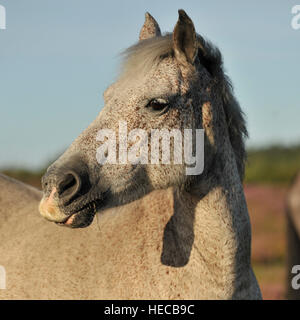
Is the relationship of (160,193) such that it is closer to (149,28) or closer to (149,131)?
(149,131)

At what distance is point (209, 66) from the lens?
4.71 m

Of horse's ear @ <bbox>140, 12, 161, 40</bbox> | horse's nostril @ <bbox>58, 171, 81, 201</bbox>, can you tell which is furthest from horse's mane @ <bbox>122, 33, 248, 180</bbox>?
horse's nostril @ <bbox>58, 171, 81, 201</bbox>

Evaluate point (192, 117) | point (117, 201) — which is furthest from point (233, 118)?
point (117, 201)

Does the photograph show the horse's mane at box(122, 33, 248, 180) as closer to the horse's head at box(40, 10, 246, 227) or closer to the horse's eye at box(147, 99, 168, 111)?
the horse's head at box(40, 10, 246, 227)

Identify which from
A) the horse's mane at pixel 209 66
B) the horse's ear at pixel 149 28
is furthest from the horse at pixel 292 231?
the horse's ear at pixel 149 28

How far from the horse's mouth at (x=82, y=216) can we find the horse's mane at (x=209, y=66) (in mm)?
1144

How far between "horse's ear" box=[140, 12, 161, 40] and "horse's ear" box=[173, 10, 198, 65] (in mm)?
861

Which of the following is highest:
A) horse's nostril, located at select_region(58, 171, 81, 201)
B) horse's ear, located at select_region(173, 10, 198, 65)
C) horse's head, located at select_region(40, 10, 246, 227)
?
horse's ear, located at select_region(173, 10, 198, 65)

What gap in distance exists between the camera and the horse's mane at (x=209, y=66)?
14.7 feet

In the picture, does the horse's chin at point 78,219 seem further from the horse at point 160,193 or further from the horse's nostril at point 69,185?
the horse's nostril at point 69,185

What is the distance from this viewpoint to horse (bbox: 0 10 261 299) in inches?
162

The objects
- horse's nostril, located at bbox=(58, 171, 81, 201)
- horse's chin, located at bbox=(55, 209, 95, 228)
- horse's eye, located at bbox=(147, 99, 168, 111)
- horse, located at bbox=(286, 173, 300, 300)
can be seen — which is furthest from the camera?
horse, located at bbox=(286, 173, 300, 300)

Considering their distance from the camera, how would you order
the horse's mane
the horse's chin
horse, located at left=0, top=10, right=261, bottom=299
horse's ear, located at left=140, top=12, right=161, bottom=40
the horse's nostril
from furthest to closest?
1. horse's ear, located at left=140, top=12, right=161, bottom=40
2. the horse's mane
3. horse, located at left=0, top=10, right=261, bottom=299
4. the horse's chin
5. the horse's nostril
